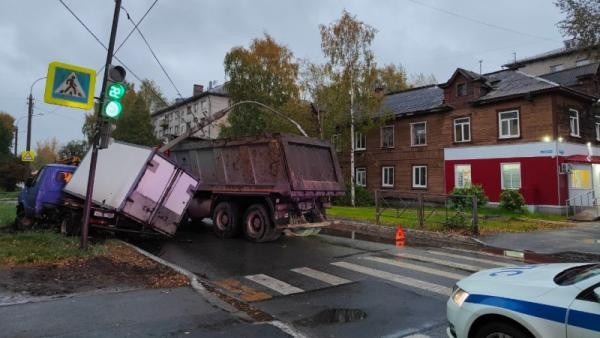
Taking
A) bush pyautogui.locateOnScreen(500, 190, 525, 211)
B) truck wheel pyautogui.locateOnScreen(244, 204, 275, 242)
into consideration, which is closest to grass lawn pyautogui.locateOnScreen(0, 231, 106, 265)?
truck wheel pyautogui.locateOnScreen(244, 204, 275, 242)

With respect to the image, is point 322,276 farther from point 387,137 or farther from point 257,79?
point 257,79

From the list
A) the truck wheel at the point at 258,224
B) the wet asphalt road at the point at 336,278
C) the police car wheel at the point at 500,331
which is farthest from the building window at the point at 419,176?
the police car wheel at the point at 500,331

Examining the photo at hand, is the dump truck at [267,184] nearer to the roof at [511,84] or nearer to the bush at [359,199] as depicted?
the roof at [511,84]

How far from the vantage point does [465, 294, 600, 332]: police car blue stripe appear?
11.7 feet

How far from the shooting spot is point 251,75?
3638cm

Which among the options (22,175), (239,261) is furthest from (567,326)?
(22,175)

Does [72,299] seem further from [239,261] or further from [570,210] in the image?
[570,210]

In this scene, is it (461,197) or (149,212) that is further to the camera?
(461,197)

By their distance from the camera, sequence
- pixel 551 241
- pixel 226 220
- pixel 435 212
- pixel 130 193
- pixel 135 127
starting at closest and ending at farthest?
pixel 130 193 < pixel 551 241 < pixel 226 220 < pixel 435 212 < pixel 135 127

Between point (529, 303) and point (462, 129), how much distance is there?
26.2 m

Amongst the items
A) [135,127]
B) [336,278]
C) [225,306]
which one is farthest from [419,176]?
[135,127]

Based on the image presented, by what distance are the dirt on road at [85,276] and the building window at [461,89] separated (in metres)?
23.6

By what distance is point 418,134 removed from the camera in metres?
31.3

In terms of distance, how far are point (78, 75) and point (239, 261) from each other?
Result: 16.5 feet
